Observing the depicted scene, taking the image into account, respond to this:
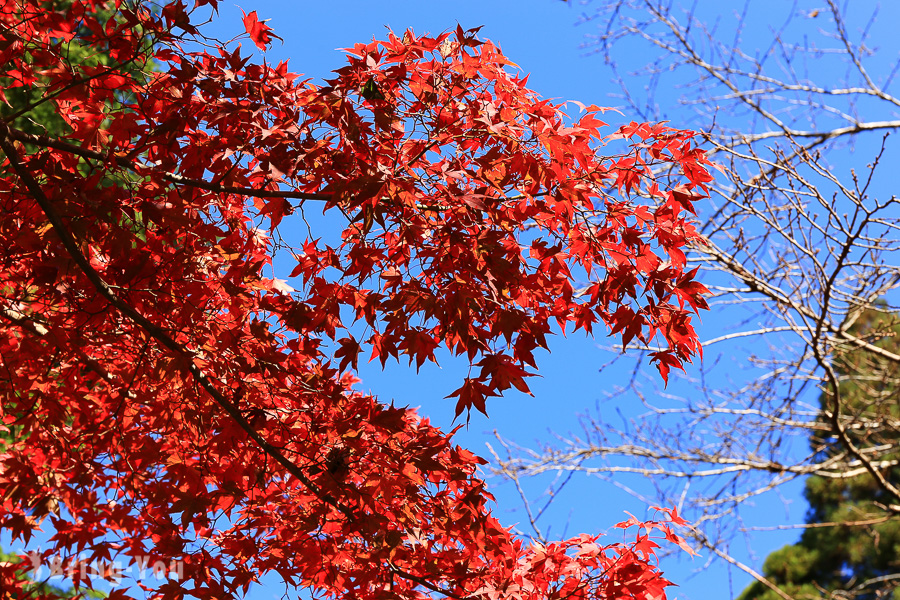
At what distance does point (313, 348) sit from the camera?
329 cm

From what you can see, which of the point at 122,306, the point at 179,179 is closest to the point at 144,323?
the point at 122,306

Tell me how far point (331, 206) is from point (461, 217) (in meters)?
0.51

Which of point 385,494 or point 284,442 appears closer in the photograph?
point 385,494

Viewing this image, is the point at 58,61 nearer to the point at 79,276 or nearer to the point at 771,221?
the point at 79,276

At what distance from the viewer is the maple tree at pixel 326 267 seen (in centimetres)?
262

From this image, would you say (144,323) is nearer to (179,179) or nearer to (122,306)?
(122,306)

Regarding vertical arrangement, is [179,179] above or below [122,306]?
above

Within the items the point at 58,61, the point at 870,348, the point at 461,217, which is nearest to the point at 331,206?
the point at 461,217

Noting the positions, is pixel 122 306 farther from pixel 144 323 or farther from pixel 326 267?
pixel 326 267

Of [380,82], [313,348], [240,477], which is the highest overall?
[380,82]

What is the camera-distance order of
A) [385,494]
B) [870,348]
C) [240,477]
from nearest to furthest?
[385,494]
[240,477]
[870,348]

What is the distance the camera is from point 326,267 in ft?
10.2

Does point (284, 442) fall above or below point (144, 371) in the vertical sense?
below

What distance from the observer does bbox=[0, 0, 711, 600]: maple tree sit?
262 cm
